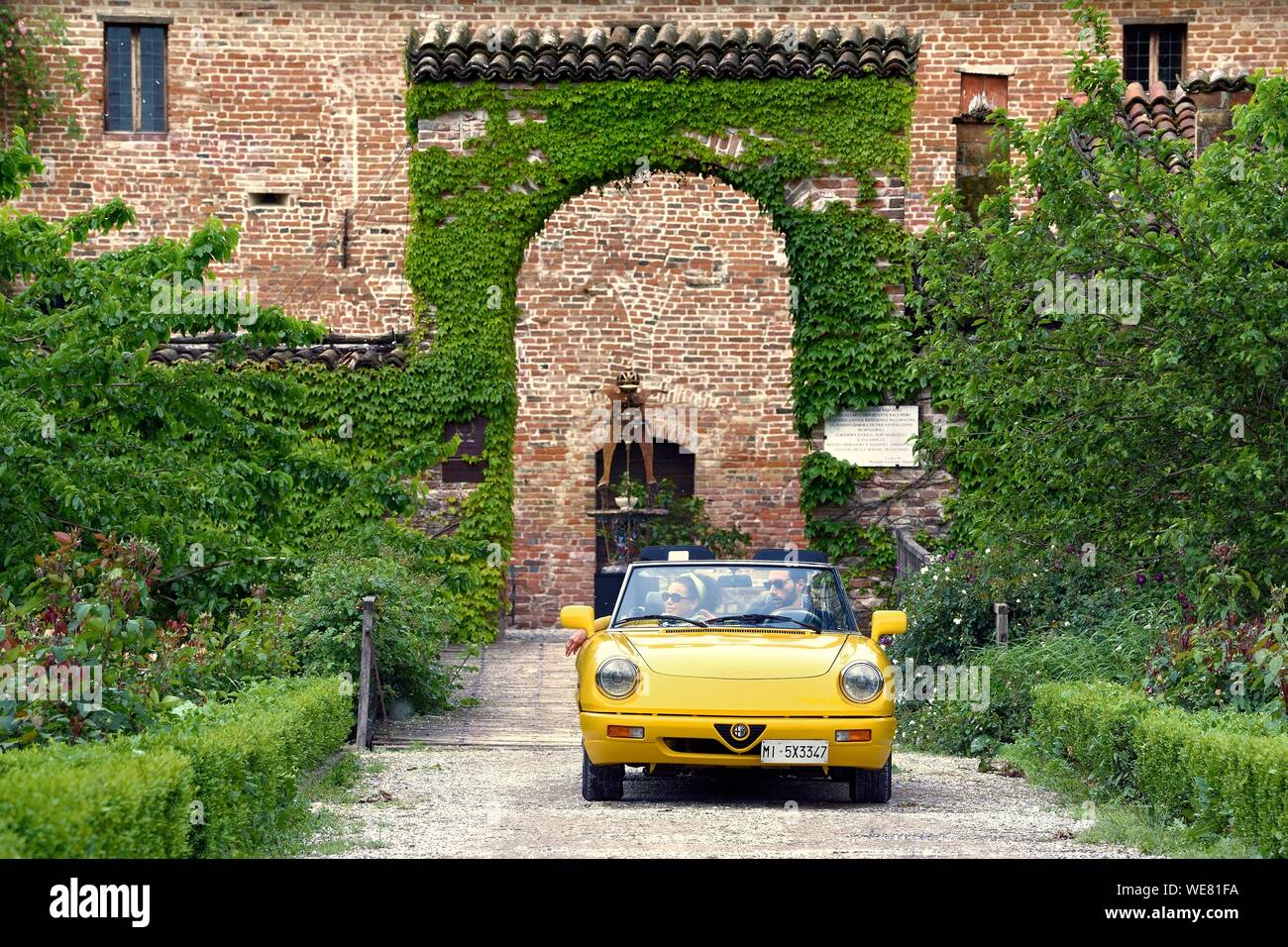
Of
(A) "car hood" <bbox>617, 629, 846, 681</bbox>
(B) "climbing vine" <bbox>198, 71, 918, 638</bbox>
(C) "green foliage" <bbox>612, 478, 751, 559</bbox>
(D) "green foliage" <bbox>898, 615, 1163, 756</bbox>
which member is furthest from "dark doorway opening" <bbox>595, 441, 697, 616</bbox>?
(A) "car hood" <bbox>617, 629, 846, 681</bbox>

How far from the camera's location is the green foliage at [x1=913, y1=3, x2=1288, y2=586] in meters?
10.4

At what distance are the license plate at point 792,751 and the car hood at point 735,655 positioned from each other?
35 cm

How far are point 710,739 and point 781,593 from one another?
1.47 metres

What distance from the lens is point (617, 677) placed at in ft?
29.1

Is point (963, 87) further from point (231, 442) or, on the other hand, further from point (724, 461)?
point (231, 442)

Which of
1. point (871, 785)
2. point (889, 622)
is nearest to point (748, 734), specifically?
point (871, 785)

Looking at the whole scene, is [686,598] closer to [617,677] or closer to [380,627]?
[617,677]

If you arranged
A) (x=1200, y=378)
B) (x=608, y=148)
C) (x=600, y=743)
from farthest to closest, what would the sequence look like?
1. (x=608, y=148)
2. (x=1200, y=378)
3. (x=600, y=743)

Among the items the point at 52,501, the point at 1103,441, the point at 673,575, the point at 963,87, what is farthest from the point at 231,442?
the point at 963,87

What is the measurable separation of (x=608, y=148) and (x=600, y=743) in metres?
11.2

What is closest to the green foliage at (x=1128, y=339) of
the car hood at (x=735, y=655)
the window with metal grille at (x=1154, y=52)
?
the car hood at (x=735, y=655)

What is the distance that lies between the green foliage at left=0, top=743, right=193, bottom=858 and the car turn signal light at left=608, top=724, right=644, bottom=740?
302 centimetres

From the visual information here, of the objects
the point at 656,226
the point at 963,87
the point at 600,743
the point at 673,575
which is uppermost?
the point at 963,87

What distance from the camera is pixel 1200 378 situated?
10.8m
